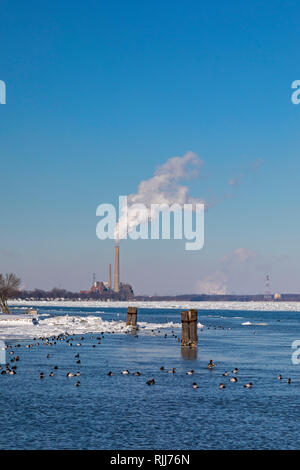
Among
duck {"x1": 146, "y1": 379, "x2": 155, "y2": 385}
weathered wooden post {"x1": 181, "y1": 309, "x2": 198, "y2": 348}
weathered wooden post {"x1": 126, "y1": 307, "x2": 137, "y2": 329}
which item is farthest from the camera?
weathered wooden post {"x1": 126, "y1": 307, "x2": 137, "y2": 329}

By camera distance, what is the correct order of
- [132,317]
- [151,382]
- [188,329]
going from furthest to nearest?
1. [132,317]
2. [188,329]
3. [151,382]

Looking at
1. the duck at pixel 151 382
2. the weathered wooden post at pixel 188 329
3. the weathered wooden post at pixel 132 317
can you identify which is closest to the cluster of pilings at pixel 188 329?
the weathered wooden post at pixel 188 329

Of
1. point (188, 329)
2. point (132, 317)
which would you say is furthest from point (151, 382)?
point (132, 317)

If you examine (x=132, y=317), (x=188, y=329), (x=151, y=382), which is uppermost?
(x=132, y=317)

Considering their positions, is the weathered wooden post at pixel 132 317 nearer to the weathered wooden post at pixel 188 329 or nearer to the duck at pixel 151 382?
the weathered wooden post at pixel 188 329

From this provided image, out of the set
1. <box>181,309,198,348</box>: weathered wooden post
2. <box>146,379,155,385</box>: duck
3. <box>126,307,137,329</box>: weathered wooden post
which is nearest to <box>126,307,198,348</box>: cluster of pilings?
<box>181,309,198,348</box>: weathered wooden post

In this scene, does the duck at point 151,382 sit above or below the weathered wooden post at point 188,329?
below

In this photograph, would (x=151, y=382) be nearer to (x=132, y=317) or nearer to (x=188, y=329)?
(x=188, y=329)

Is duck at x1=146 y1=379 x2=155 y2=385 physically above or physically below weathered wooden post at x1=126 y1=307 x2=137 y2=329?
below

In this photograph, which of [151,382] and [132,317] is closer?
[151,382]

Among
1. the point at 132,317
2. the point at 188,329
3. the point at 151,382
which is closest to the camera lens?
the point at 151,382

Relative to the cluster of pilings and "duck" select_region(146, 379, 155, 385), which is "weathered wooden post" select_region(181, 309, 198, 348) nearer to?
→ the cluster of pilings
